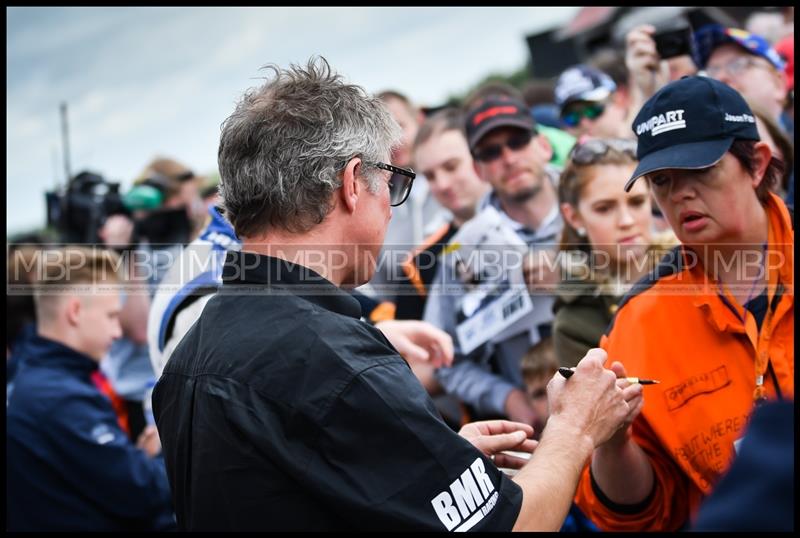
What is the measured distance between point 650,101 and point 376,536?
5.07 ft

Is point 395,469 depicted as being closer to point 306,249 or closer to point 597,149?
point 306,249

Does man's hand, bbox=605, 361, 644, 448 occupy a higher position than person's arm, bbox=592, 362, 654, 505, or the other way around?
man's hand, bbox=605, 361, 644, 448

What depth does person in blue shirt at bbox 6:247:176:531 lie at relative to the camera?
13.8ft

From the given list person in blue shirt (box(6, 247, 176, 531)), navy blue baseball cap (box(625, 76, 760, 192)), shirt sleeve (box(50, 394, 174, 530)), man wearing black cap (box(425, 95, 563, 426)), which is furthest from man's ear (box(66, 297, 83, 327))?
navy blue baseball cap (box(625, 76, 760, 192))

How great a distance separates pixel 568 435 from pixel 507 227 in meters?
2.12

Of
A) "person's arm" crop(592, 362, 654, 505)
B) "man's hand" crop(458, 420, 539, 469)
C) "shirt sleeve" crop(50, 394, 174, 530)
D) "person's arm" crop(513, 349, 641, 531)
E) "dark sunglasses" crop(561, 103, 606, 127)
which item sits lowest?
"shirt sleeve" crop(50, 394, 174, 530)

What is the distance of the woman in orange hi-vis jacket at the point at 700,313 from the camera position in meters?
2.41

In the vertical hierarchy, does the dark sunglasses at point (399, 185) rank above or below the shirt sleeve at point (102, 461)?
above

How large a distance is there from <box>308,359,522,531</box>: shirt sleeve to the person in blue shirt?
283cm

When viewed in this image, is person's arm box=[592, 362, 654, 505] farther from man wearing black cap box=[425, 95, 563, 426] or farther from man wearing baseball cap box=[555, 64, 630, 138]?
man wearing baseball cap box=[555, 64, 630, 138]

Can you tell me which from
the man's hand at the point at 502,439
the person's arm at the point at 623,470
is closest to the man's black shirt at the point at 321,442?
the man's hand at the point at 502,439

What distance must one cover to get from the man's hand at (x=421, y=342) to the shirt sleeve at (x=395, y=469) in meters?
1.67

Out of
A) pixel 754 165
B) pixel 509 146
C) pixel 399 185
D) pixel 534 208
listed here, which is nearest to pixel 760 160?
pixel 754 165

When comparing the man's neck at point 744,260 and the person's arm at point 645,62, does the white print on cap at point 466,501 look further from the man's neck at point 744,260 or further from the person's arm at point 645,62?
the person's arm at point 645,62
